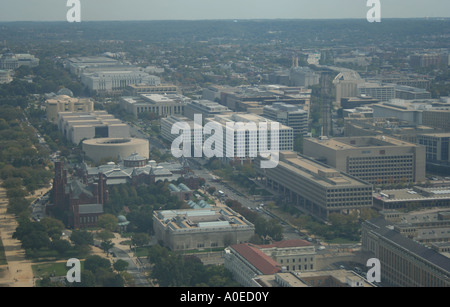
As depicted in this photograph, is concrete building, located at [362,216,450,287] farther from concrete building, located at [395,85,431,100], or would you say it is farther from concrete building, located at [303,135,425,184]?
concrete building, located at [395,85,431,100]

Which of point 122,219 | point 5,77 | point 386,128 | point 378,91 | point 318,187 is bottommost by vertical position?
point 122,219

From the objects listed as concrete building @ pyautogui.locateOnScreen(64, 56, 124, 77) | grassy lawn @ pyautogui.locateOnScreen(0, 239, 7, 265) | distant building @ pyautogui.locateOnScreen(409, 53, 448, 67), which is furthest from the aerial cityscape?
distant building @ pyautogui.locateOnScreen(409, 53, 448, 67)

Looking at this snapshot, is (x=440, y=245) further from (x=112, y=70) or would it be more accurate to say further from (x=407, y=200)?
(x=112, y=70)

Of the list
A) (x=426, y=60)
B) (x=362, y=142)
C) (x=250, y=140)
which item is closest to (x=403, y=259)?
(x=362, y=142)

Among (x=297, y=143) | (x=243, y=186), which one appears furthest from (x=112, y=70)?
(x=243, y=186)

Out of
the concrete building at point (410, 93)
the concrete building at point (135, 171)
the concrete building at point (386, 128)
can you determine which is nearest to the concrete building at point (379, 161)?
the concrete building at point (386, 128)

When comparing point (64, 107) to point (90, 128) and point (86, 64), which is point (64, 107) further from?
point (86, 64)
